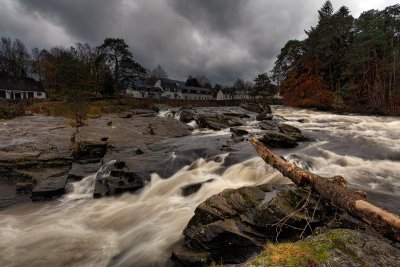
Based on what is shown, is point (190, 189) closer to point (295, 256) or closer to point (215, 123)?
point (295, 256)

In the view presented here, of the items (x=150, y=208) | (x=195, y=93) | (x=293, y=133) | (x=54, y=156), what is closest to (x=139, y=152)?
(x=54, y=156)

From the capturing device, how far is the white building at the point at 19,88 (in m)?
62.5

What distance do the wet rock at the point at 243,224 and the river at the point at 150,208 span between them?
0.99m

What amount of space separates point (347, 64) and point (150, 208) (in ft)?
148

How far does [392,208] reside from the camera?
704 centimetres

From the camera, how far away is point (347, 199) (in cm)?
477

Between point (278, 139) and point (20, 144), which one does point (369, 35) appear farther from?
point (20, 144)

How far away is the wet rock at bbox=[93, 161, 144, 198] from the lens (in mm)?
9805

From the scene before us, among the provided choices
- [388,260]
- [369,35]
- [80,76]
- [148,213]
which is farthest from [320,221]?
[369,35]

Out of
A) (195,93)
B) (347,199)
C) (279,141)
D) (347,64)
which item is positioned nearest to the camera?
(347,199)

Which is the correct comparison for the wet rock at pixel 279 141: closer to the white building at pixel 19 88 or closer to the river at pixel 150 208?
the river at pixel 150 208

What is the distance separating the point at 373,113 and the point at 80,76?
35.8 meters

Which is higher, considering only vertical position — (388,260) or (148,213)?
(388,260)

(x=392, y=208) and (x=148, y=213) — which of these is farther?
(x=148, y=213)
